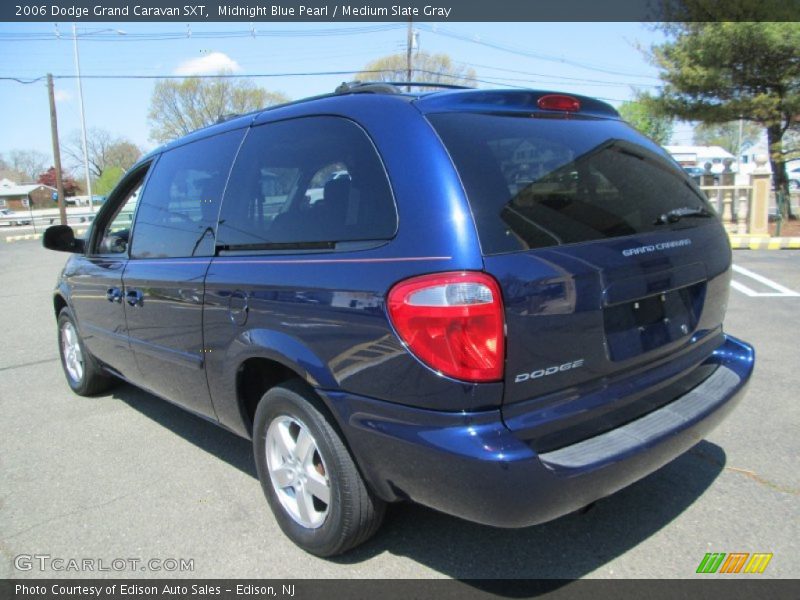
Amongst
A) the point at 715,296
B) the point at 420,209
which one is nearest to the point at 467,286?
the point at 420,209

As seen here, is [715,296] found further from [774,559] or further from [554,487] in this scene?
[554,487]

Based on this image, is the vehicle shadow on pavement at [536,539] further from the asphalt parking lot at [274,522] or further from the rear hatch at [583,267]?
the rear hatch at [583,267]

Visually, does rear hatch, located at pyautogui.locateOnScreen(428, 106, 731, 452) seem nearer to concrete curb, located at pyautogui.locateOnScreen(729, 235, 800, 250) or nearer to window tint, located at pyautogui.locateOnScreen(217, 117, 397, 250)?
window tint, located at pyautogui.locateOnScreen(217, 117, 397, 250)

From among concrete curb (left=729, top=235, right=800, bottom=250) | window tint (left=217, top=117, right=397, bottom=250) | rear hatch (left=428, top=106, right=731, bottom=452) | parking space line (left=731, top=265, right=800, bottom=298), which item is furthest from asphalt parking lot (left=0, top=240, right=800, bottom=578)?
concrete curb (left=729, top=235, right=800, bottom=250)

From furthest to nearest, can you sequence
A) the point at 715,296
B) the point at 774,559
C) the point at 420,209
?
the point at 715,296
the point at 774,559
the point at 420,209

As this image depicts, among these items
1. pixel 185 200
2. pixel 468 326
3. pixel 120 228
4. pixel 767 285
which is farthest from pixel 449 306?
pixel 767 285

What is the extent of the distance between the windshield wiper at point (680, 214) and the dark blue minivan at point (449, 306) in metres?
0.01

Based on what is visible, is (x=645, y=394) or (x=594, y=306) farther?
(x=645, y=394)

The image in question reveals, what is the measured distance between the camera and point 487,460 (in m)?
1.89

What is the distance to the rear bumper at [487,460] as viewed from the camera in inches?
75.3

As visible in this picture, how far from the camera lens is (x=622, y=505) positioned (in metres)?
2.85

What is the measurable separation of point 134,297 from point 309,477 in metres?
1.72

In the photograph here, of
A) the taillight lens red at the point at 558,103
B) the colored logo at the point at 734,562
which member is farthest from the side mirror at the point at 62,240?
the colored logo at the point at 734,562

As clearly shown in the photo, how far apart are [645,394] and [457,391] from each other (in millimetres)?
873
